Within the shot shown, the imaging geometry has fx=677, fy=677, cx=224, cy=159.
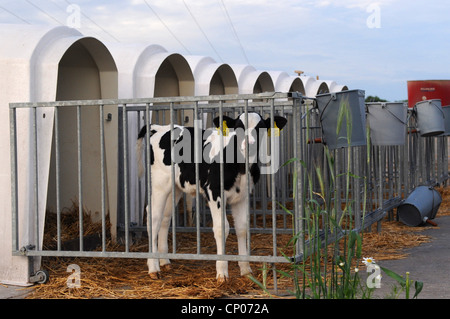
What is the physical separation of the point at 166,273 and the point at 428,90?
36.9 ft

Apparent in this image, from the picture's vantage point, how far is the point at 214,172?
18.0ft

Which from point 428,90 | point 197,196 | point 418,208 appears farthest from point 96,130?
point 428,90

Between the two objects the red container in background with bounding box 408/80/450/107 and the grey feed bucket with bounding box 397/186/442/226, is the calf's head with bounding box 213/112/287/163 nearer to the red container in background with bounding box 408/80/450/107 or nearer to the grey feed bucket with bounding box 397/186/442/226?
the grey feed bucket with bounding box 397/186/442/226

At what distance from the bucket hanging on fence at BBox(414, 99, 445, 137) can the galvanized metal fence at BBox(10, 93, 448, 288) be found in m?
0.53

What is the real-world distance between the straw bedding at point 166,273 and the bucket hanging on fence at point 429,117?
2.52 meters

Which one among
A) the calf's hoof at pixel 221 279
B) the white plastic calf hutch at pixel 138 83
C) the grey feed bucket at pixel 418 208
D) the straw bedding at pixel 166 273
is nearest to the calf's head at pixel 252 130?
the straw bedding at pixel 166 273

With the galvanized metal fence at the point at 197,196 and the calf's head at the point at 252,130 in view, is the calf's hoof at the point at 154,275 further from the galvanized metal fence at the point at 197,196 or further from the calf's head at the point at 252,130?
the calf's head at the point at 252,130

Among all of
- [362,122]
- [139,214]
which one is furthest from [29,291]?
[362,122]

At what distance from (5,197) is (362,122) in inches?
129

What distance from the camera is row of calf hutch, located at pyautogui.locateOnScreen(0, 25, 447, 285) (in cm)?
558

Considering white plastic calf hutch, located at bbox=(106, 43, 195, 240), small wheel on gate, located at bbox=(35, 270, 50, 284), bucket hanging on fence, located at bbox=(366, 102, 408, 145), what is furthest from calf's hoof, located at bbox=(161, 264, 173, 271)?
bucket hanging on fence, located at bbox=(366, 102, 408, 145)

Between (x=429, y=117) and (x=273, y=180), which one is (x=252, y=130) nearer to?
(x=273, y=180)

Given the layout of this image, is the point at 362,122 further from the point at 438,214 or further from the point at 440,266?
the point at 438,214

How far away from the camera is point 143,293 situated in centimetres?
513
